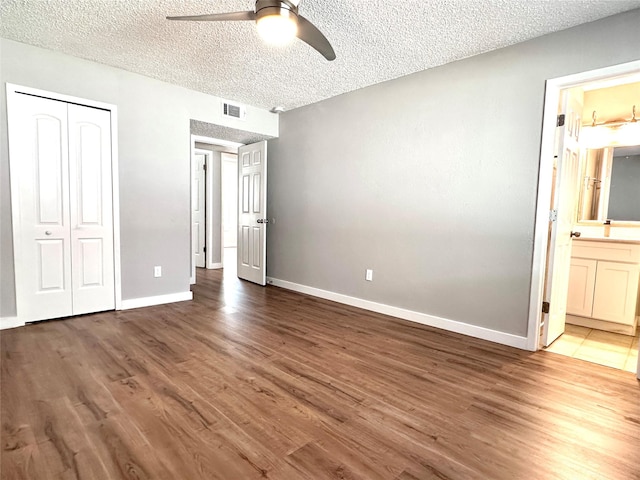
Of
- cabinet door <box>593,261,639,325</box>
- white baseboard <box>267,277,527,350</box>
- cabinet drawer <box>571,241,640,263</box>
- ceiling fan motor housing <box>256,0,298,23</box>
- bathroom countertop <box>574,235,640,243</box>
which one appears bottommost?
white baseboard <box>267,277,527,350</box>

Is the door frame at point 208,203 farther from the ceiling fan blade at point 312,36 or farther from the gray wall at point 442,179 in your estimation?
the ceiling fan blade at point 312,36

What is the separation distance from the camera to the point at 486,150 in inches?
110

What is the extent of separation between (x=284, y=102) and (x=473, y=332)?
3.50 m

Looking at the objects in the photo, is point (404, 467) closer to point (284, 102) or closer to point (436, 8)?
point (436, 8)

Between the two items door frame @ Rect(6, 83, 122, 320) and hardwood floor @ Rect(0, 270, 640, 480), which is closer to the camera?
hardwood floor @ Rect(0, 270, 640, 480)

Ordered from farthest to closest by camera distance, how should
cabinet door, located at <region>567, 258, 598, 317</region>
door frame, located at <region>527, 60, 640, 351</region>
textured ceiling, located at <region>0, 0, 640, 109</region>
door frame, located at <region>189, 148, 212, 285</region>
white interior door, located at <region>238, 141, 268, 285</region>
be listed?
door frame, located at <region>189, 148, 212, 285</region> < white interior door, located at <region>238, 141, 268, 285</region> < cabinet door, located at <region>567, 258, 598, 317</region> < door frame, located at <region>527, 60, 640, 351</region> < textured ceiling, located at <region>0, 0, 640, 109</region>

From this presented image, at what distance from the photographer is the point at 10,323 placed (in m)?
2.87

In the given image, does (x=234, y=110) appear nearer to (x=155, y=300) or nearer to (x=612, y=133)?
(x=155, y=300)

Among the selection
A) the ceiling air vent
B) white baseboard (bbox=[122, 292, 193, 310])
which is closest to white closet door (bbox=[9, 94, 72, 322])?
white baseboard (bbox=[122, 292, 193, 310])

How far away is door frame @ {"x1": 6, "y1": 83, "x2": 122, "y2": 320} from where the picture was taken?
281 centimetres

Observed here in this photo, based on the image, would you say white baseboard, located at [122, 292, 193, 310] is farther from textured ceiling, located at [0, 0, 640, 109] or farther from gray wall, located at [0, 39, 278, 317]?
textured ceiling, located at [0, 0, 640, 109]

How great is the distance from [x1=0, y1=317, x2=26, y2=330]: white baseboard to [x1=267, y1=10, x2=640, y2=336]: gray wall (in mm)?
2960

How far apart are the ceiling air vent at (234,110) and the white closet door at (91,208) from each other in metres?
1.32

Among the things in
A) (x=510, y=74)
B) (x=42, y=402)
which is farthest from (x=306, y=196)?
(x=42, y=402)
